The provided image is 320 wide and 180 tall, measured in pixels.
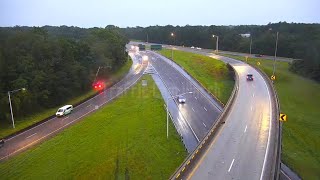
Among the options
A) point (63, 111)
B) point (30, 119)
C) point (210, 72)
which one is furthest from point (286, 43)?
point (30, 119)

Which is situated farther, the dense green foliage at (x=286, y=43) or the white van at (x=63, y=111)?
the dense green foliage at (x=286, y=43)

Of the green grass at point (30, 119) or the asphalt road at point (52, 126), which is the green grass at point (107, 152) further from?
the green grass at point (30, 119)

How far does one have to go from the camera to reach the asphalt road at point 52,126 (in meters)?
A: 49.2

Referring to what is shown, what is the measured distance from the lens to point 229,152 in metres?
35.5

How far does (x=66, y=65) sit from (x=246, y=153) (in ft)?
178

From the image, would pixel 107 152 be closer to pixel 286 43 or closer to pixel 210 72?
pixel 210 72

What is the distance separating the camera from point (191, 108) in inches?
2697

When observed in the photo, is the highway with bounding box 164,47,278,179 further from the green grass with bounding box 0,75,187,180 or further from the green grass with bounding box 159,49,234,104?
the green grass with bounding box 159,49,234,104

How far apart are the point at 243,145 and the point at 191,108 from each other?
31043mm

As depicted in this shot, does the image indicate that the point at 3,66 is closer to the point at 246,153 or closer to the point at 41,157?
the point at 41,157

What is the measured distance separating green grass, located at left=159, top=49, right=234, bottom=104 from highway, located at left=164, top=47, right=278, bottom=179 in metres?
19.0

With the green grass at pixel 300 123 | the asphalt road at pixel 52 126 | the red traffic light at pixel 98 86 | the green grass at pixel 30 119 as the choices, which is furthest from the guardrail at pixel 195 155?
the red traffic light at pixel 98 86

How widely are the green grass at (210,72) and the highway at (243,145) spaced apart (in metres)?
19.0

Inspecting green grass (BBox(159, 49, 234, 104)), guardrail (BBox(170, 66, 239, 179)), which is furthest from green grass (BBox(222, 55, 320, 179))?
green grass (BBox(159, 49, 234, 104))
